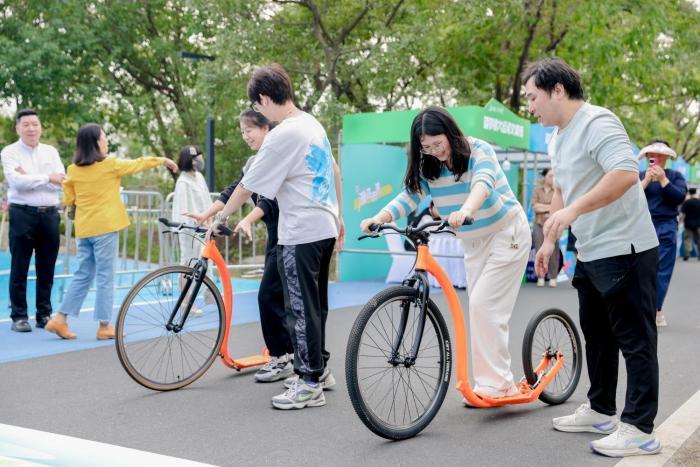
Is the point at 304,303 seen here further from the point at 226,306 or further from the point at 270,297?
the point at 226,306

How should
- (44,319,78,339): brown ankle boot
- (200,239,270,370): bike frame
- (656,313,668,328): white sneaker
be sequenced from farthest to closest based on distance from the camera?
(656,313,668,328): white sneaker
(44,319,78,339): brown ankle boot
(200,239,270,370): bike frame

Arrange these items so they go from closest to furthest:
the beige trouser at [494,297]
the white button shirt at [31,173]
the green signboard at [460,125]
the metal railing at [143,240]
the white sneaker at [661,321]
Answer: the beige trouser at [494,297] → the white button shirt at [31,173] → the white sneaker at [661,321] → the metal railing at [143,240] → the green signboard at [460,125]

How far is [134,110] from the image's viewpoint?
23.2 m

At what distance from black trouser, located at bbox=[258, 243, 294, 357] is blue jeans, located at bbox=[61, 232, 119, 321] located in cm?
211

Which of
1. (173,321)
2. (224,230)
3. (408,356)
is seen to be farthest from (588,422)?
(173,321)

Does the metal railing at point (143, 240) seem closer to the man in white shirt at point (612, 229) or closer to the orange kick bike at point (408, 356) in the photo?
the orange kick bike at point (408, 356)

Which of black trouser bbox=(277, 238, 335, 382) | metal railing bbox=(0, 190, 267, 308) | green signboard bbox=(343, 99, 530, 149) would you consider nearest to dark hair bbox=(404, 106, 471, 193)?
black trouser bbox=(277, 238, 335, 382)

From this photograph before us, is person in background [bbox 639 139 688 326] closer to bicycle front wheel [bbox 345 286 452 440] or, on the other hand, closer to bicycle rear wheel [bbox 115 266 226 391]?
bicycle front wheel [bbox 345 286 452 440]

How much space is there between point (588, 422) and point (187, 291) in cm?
253

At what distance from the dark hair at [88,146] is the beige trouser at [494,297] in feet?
12.3

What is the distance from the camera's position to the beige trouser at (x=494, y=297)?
4355 mm

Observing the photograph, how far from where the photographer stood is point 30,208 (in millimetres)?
7242

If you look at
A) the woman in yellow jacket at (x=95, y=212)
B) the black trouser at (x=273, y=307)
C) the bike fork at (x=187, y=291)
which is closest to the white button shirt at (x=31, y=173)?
the woman in yellow jacket at (x=95, y=212)

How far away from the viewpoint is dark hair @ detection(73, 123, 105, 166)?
6793mm
